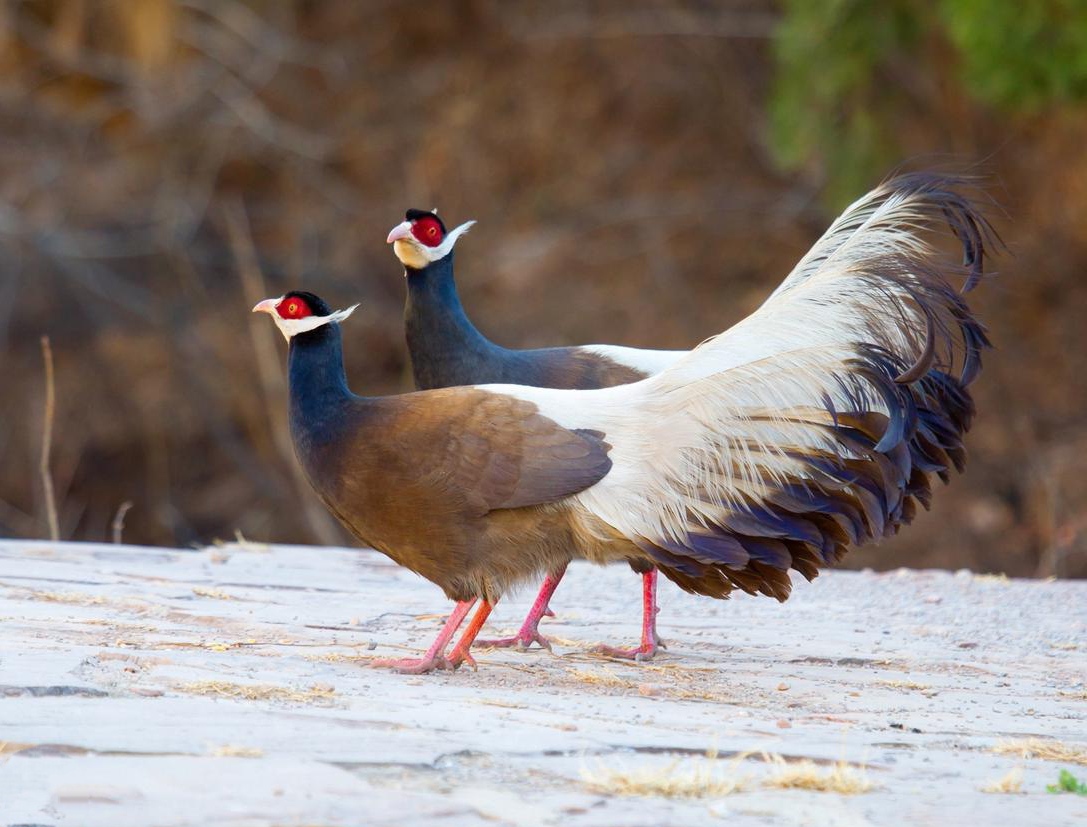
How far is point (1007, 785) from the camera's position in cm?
319

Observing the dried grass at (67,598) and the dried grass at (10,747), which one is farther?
the dried grass at (67,598)

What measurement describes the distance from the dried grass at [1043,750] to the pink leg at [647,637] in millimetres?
1421

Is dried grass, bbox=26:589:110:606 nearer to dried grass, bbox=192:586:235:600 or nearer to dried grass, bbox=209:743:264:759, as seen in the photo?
dried grass, bbox=192:586:235:600

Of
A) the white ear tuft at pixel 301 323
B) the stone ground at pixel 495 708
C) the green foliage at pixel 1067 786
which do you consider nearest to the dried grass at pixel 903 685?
the stone ground at pixel 495 708

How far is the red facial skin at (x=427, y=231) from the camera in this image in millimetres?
5551

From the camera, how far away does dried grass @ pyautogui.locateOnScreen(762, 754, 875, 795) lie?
10.2 feet

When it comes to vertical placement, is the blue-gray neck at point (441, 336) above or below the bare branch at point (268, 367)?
above

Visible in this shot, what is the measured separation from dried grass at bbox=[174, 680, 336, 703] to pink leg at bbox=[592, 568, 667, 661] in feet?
4.60

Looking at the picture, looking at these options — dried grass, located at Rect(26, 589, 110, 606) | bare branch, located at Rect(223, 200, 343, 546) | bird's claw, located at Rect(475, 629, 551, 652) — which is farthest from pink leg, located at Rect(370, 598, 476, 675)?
bare branch, located at Rect(223, 200, 343, 546)

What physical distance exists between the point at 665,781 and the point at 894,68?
8439mm

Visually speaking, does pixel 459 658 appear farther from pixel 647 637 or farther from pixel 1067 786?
pixel 1067 786

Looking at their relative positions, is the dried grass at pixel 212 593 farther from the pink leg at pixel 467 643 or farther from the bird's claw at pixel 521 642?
the pink leg at pixel 467 643

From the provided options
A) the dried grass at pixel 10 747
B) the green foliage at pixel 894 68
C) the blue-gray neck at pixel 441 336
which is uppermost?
the green foliage at pixel 894 68

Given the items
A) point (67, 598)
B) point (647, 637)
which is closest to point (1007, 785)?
point (647, 637)
